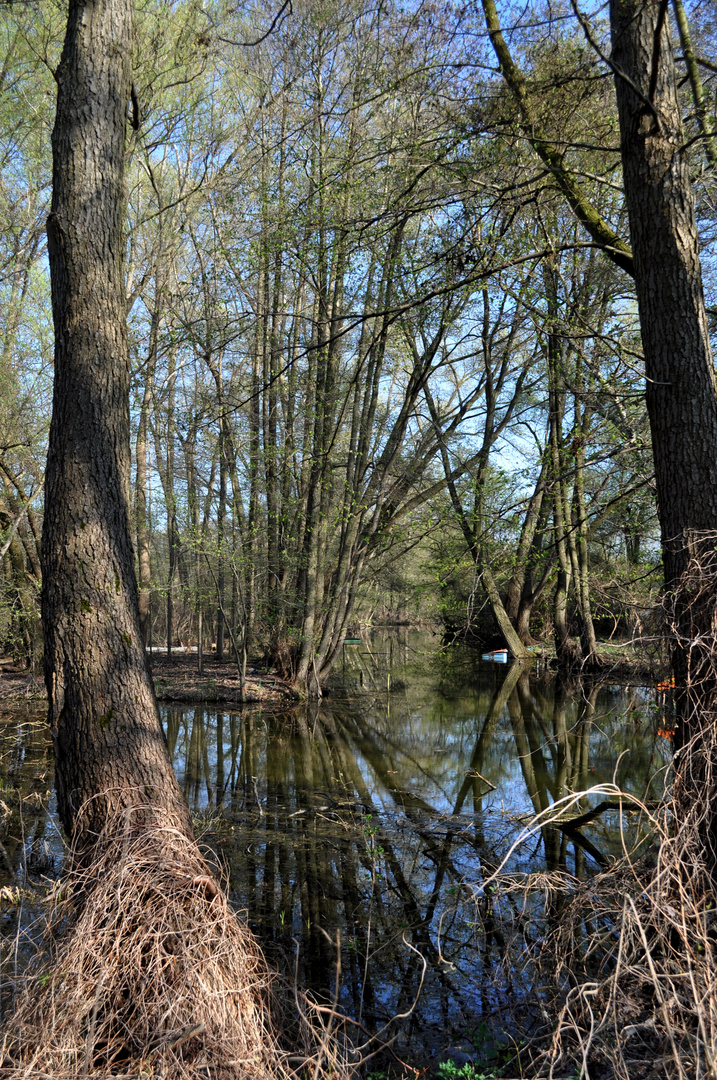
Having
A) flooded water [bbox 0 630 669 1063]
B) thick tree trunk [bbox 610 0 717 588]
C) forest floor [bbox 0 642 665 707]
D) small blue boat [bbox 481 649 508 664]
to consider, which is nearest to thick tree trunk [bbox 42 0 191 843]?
flooded water [bbox 0 630 669 1063]

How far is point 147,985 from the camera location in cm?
293

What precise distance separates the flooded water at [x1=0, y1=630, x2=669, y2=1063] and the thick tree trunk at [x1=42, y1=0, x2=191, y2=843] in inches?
35.5

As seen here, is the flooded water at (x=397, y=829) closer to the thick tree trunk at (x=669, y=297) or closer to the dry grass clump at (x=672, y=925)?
the dry grass clump at (x=672, y=925)

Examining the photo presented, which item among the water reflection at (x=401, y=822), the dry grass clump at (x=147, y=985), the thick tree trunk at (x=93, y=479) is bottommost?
the water reflection at (x=401, y=822)

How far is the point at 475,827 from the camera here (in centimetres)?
674

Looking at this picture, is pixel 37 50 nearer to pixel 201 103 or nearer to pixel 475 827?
pixel 201 103

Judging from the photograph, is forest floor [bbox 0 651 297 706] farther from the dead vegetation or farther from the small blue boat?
the dead vegetation

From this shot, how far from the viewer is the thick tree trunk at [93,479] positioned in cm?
369

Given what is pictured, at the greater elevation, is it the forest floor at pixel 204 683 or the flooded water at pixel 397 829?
the forest floor at pixel 204 683

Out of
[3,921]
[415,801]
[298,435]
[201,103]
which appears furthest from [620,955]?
[201,103]

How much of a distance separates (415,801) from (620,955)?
17.4 ft

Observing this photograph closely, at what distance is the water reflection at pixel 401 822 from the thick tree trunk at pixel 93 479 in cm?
154

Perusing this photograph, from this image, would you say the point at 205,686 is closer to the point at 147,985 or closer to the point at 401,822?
the point at 401,822

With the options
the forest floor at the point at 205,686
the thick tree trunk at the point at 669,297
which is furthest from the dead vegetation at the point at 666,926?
the forest floor at the point at 205,686
